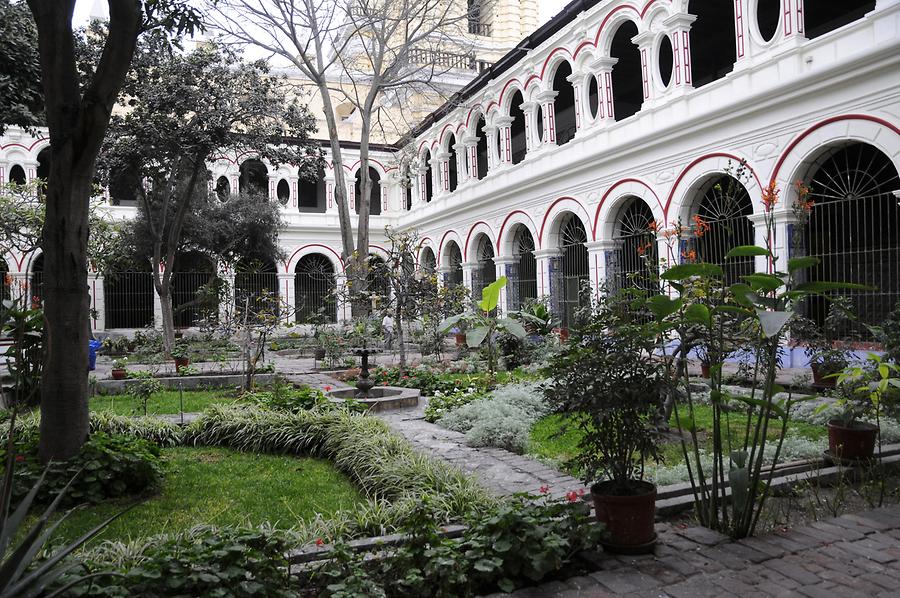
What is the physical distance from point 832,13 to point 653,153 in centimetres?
571

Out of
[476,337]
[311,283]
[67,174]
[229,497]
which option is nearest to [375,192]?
[311,283]

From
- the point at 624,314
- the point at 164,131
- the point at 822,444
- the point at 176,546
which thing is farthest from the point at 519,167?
the point at 176,546

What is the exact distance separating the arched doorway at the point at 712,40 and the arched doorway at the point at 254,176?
16.9m

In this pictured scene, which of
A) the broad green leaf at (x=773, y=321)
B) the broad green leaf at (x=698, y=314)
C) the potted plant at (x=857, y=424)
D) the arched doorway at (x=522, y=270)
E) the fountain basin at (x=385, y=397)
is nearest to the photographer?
the broad green leaf at (x=773, y=321)

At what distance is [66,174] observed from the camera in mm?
4996

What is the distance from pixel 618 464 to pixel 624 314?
0.97 m

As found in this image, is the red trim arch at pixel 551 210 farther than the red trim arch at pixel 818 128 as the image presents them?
Yes

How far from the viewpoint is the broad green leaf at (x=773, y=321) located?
125 inches

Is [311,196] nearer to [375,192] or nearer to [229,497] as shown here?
[375,192]

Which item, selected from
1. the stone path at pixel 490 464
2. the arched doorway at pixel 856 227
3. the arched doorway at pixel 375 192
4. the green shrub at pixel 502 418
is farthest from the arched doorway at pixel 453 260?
the stone path at pixel 490 464

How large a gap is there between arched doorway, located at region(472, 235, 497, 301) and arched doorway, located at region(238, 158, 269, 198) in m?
9.37

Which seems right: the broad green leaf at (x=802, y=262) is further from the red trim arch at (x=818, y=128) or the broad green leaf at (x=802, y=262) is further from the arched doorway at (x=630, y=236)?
the arched doorway at (x=630, y=236)

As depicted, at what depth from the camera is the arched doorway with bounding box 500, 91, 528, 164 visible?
22150mm

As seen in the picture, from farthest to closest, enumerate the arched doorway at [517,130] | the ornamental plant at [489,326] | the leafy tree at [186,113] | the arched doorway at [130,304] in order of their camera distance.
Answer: the arched doorway at [130,304] < the arched doorway at [517,130] < the leafy tree at [186,113] < the ornamental plant at [489,326]
